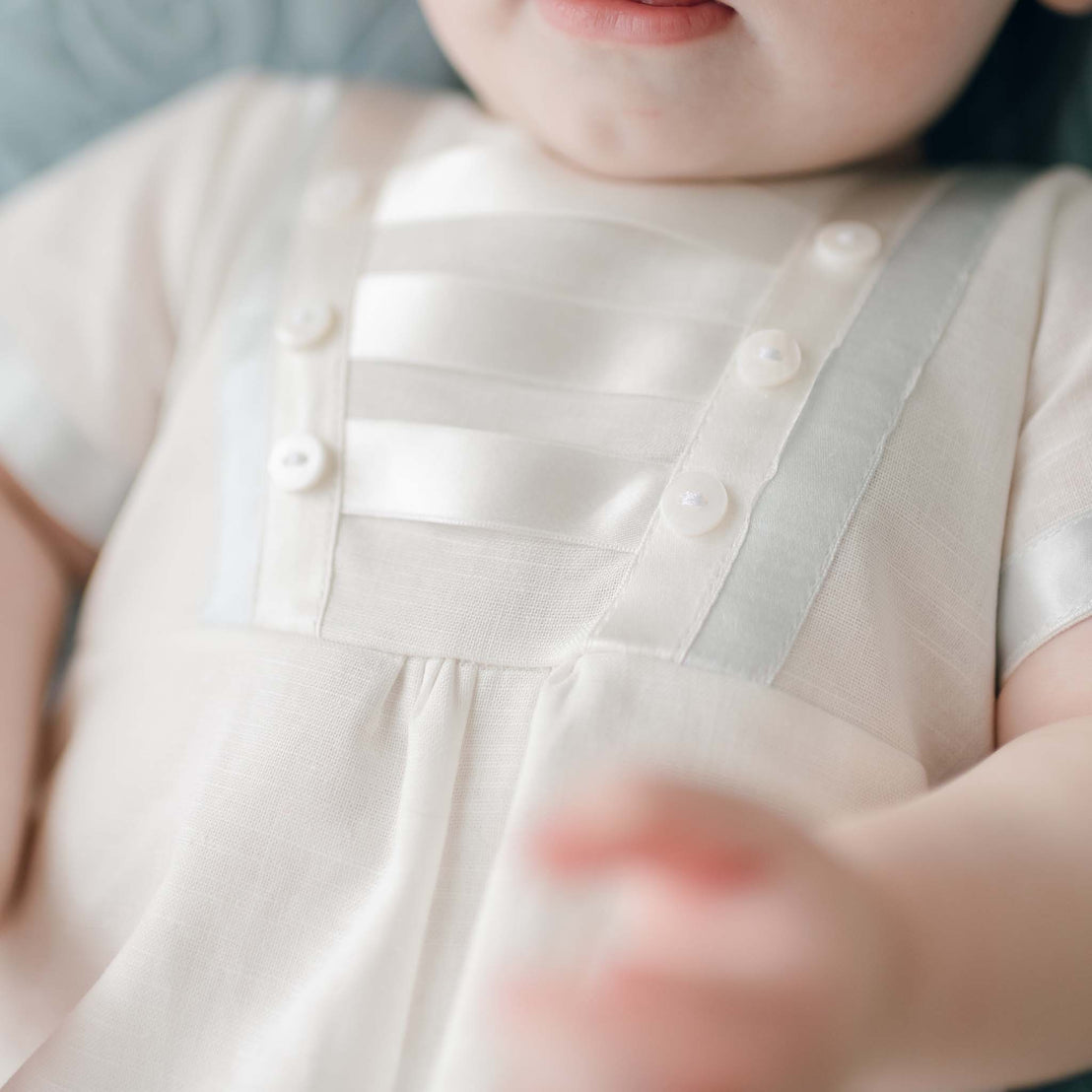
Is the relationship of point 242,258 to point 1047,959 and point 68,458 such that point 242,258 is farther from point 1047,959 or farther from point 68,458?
point 1047,959

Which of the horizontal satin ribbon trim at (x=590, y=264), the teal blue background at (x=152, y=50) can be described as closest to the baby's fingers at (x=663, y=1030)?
the horizontal satin ribbon trim at (x=590, y=264)

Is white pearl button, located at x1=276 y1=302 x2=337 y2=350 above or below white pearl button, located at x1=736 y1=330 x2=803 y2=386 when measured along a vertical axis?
below

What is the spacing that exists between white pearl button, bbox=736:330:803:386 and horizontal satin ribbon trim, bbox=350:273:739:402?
0.02 metres

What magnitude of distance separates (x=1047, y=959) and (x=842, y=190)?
48 cm

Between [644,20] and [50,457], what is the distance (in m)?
0.44

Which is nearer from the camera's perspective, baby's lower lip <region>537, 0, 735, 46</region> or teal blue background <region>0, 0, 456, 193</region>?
baby's lower lip <region>537, 0, 735, 46</region>

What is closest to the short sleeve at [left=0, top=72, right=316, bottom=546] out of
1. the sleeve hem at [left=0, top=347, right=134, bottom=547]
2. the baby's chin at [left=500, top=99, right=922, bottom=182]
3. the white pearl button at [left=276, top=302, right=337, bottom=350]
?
the sleeve hem at [left=0, top=347, right=134, bottom=547]

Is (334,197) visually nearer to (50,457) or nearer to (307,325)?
(307,325)

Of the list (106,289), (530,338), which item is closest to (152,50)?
(106,289)

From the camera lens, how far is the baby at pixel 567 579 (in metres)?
0.52

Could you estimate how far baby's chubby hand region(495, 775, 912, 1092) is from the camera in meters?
0.40

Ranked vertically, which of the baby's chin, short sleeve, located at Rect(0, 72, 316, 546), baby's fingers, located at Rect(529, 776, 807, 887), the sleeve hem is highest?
the baby's chin

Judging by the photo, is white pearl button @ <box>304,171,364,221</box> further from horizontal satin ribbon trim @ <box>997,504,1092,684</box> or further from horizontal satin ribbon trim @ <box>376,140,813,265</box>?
horizontal satin ribbon trim @ <box>997,504,1092,684</box>

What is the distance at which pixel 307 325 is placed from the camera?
2.51 feet
